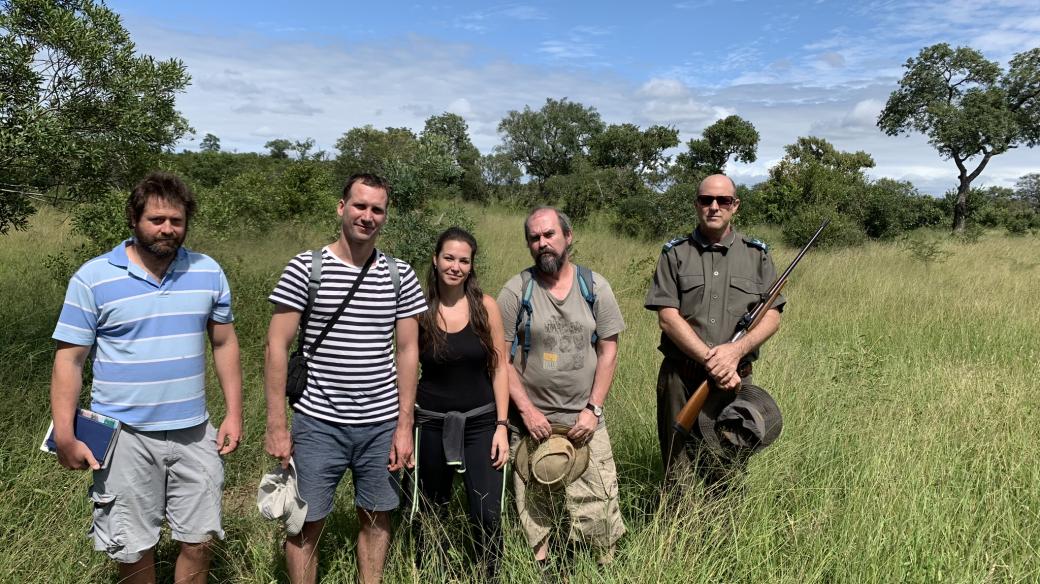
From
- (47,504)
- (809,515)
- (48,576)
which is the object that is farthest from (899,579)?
(47,504)

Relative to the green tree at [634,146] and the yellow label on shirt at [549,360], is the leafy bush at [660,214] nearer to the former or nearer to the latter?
the green tree at [634,146]

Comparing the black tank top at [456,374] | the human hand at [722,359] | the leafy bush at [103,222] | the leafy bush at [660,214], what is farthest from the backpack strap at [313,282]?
the leafy bush at [660,214]

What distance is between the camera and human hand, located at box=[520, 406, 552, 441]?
104 inches

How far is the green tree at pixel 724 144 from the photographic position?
72.2 ft

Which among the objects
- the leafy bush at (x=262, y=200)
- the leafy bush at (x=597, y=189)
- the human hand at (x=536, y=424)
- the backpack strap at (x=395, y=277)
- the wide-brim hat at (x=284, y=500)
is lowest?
the wide-brim hat at (x=284, y=500)

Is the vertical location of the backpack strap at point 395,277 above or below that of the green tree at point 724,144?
below

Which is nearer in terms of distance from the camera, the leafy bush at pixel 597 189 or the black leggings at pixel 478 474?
the black leggings at pixel 478 474

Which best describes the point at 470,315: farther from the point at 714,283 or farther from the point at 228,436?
the point at 714,283

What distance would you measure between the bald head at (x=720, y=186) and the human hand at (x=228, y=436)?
2.28 m

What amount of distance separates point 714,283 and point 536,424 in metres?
1.09

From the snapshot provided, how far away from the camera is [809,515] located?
2674 mm

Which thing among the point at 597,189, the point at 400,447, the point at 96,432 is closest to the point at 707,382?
the point at 400,447

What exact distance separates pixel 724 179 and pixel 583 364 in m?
1.09

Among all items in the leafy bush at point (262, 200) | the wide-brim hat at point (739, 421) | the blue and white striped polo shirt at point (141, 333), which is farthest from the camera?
the leafy bush at point (262, 200)
